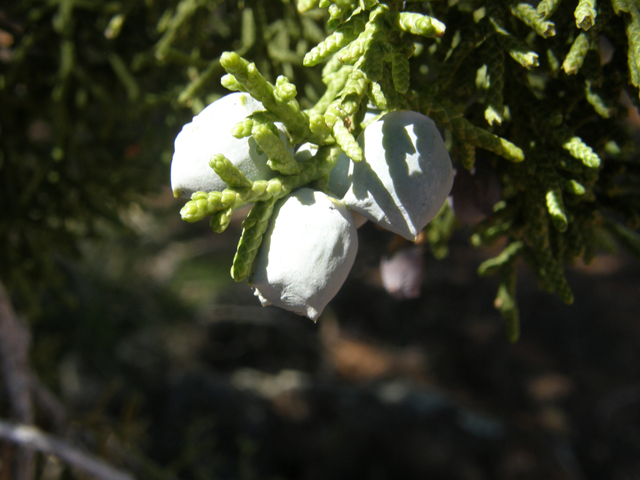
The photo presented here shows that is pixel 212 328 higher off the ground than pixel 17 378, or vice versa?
pixel 17 378

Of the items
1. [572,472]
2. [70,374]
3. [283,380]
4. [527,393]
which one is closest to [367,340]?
[283,380]

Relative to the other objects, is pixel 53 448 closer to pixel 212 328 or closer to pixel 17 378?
pixel 17 378

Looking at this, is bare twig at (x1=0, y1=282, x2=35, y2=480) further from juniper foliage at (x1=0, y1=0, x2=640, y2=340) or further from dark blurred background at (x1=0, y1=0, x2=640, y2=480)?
juniper foliage at (x1=0, y1=0, x2=640, y2=340)

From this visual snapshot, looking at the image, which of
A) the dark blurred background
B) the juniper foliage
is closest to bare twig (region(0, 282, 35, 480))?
the dark blurred background

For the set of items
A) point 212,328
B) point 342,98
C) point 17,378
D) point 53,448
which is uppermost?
point 342,98

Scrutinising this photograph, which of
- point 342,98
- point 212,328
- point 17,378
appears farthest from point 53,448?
point 212,328

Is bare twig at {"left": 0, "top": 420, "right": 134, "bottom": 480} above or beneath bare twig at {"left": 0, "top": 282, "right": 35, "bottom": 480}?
beneath

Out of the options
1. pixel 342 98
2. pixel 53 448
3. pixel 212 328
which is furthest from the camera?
pixel 212 328

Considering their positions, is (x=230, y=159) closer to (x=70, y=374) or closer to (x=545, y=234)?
(x=545, y=234)
